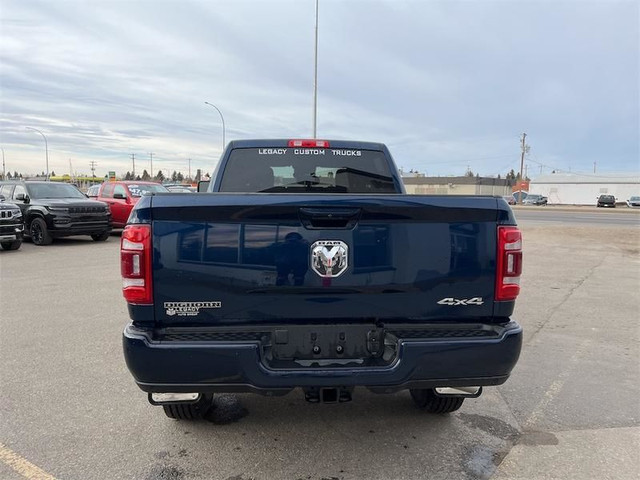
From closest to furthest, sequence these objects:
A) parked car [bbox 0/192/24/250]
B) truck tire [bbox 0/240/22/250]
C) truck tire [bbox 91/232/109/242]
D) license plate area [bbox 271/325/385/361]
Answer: license plate area [bbox 271/325/385/361] → parked car [bbox 0/192/24/250] → truck tire [bbox 0/240/22/250] → truck tire [bbox 91/232/109/242]

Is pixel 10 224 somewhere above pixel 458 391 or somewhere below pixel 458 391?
above

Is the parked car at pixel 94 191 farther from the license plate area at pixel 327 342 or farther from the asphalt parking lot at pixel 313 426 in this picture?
the license plate area at pixel 327 342

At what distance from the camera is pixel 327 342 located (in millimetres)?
2707

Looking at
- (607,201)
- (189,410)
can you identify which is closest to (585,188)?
(607,201)

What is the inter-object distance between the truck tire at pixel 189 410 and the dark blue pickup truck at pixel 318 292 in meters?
0.87

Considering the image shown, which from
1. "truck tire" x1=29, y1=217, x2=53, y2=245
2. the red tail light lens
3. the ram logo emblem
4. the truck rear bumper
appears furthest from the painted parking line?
"truck tire" x1=29, y1=217, x2=53, y2=245

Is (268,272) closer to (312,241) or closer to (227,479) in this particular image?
(312,241)

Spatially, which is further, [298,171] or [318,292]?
[298,171]

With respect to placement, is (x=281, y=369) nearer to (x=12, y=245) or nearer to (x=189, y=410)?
(x=189, y=410)

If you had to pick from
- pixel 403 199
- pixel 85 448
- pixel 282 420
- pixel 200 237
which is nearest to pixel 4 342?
pixel 85 448

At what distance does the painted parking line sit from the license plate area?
1.60 meters

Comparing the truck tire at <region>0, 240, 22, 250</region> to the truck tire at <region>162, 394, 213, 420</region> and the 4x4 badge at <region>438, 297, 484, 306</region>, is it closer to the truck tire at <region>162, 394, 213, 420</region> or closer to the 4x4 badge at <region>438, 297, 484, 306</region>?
the truck tire at <region>162, 394, 213, 420</region>

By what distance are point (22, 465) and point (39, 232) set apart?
1318 cm

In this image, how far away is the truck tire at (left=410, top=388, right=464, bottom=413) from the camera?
357cm
